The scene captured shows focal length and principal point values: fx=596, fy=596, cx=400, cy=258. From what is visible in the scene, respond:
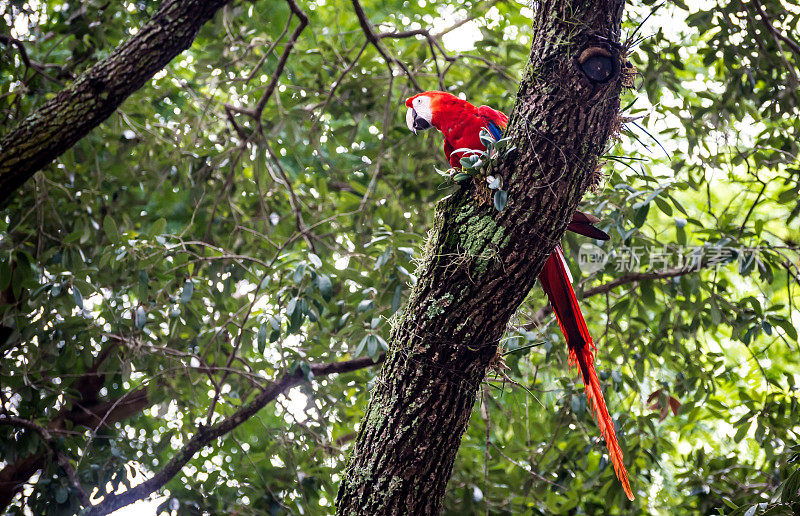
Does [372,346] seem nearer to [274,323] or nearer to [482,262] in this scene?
[274,323]

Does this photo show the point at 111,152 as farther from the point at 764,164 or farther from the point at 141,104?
the point at 764,164

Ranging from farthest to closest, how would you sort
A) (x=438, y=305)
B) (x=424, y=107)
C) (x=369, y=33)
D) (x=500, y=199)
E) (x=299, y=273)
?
(x=369, y=33)
(x=424, y=107)
(x=299, y=273)
(x=438, y=305)
(x=500, y=199)

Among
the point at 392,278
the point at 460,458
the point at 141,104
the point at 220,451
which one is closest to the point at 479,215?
the point at 392,278

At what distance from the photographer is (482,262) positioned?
1.45 meters

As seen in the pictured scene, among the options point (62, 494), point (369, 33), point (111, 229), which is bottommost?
point (62, 494)

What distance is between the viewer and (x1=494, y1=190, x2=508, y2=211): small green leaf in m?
1.38

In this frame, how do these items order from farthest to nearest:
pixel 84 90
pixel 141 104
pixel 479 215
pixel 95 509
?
pixel 141 104 → pixel 95 509 → pixel 84 90 → pixel 479 215

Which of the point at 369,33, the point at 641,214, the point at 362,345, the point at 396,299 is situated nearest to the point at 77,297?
the point at 362,345

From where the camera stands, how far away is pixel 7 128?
3.14 meters

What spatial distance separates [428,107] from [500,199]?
1.24 metres

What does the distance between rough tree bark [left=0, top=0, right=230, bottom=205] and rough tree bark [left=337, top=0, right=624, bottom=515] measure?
1508 mm

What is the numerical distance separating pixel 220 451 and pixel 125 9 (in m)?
2.51

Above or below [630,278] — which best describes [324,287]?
below

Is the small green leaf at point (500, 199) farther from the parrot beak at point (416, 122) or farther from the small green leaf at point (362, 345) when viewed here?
the parrot beak at point (416, 122)
